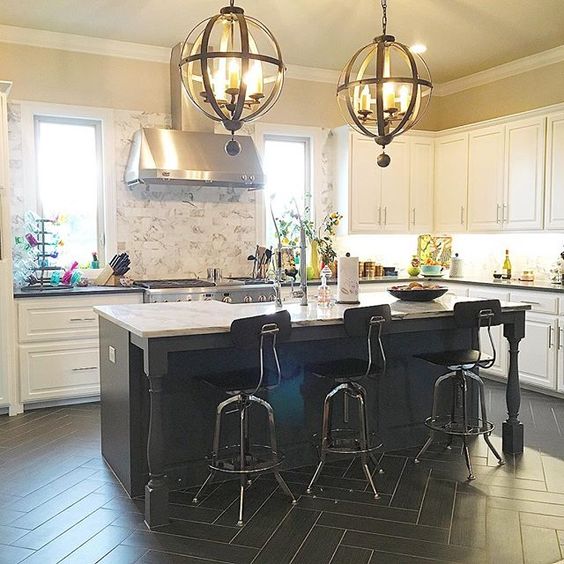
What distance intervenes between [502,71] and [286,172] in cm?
239

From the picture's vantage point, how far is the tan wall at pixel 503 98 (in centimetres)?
582

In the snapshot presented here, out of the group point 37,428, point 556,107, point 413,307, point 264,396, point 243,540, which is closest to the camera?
→ point 243,540

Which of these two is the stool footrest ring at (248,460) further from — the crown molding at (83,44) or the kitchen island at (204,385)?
the crown molding at (83,44)

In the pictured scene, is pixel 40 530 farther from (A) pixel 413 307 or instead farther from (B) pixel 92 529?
(A) pixel 413 307

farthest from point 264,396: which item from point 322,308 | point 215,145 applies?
point 215,145

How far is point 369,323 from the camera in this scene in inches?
131

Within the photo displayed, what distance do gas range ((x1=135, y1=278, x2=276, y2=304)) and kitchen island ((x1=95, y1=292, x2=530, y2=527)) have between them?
130 centimetres

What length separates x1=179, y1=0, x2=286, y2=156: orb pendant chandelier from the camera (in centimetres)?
271

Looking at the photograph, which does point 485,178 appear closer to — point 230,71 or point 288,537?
point 230,71

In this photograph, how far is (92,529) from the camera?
2.90m

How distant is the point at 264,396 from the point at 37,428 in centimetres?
189

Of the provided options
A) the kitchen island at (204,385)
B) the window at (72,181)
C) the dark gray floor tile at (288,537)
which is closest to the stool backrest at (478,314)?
the kitchen island at (204,385)

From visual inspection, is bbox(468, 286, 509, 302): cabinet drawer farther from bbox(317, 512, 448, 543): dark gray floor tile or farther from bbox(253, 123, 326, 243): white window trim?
bbox(317, 512, 448, 543): dark gray floor tile

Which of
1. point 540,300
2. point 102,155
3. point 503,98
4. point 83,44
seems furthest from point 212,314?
point 503,98
